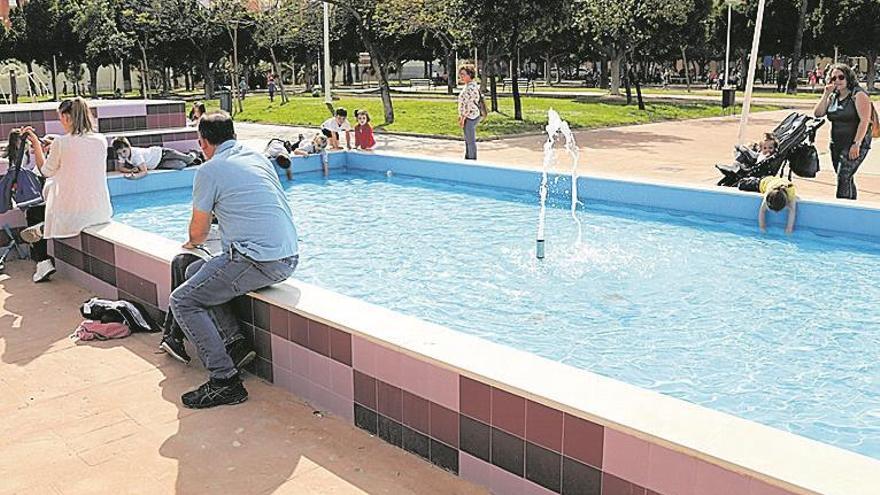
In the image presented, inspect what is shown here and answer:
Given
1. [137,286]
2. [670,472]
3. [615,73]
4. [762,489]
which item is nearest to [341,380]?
[670,472]

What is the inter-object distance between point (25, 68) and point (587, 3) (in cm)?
2882

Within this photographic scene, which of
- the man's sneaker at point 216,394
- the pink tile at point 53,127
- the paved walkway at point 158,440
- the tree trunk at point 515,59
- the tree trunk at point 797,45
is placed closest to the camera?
the paved walkway at point 158,440

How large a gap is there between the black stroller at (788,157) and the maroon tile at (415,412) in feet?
22.6

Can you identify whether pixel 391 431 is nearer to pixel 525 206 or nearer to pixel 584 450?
pixel 584 450

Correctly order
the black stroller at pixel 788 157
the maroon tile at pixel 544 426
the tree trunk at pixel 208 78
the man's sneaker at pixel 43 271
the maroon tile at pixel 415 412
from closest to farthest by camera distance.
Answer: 1. the maroon tile at pixel 544 426
2. the maroon tile at pixel 415 412
3. the man's sneaker at pixel 43 271
4. the black stroller at pixel 788 157
5. the tree trunk at pixel 208 78

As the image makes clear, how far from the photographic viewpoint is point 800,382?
198 inches

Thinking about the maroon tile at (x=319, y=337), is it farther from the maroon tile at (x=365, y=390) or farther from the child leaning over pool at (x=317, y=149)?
the child leaning over pool at (x=317, y=149)

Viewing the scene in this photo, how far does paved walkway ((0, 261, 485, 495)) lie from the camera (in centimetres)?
359

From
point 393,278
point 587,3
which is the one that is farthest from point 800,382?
point 587,3

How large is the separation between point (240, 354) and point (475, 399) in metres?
1.74

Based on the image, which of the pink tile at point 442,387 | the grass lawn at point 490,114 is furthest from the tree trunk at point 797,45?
the pink tile at point 442,387

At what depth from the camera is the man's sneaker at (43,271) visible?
6.77 m

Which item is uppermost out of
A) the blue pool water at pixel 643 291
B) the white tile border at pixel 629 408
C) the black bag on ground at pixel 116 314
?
the white tile border at pixel 629 408

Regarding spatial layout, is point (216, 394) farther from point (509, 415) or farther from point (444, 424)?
point (509, 415)
